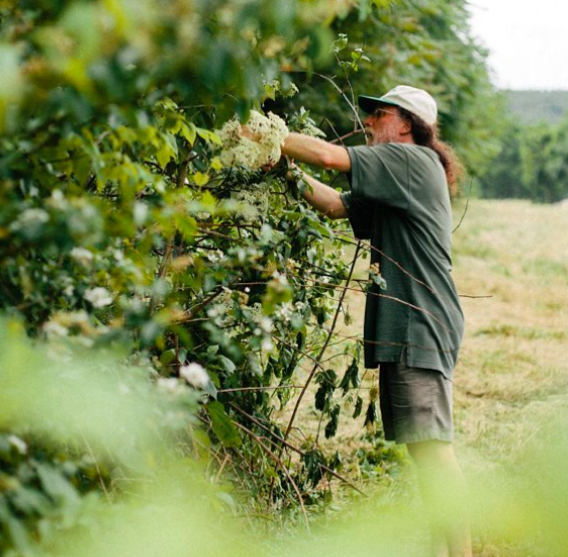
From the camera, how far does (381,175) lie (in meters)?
3.18

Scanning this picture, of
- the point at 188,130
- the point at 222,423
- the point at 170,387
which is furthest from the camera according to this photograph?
the point at 222,423

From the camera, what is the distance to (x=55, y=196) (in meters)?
1.62

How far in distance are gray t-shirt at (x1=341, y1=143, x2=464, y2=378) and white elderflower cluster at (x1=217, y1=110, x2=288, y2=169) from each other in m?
0.36

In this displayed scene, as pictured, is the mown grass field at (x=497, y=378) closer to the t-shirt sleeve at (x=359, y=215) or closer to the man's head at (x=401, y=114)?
the t-shirt sleeve at (x=359, y=215)

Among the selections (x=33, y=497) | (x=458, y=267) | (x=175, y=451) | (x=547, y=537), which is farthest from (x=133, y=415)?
(x=458, y=267)

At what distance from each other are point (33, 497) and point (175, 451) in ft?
4.83

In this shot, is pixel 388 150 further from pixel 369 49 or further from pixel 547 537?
pixel 369 49

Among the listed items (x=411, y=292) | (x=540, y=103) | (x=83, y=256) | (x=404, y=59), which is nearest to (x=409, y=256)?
(x=411, y=292)

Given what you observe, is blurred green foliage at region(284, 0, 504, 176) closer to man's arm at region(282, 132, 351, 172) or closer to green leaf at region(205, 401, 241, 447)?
man's arm at region(282, 132, 351, 172)

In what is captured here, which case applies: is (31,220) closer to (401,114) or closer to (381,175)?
(381,175)

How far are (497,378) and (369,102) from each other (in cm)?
401

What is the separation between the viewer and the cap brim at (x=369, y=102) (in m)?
3.49

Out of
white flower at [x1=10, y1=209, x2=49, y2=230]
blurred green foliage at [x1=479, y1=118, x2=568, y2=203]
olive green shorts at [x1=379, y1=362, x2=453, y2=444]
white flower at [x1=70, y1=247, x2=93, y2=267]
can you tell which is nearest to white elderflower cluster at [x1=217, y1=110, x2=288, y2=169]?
olive green shorts at [x1=379, y1=362, x2=453, y2=444]

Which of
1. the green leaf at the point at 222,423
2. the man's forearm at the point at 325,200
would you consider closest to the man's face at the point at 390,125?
the man's forearm at the point at 325,200
